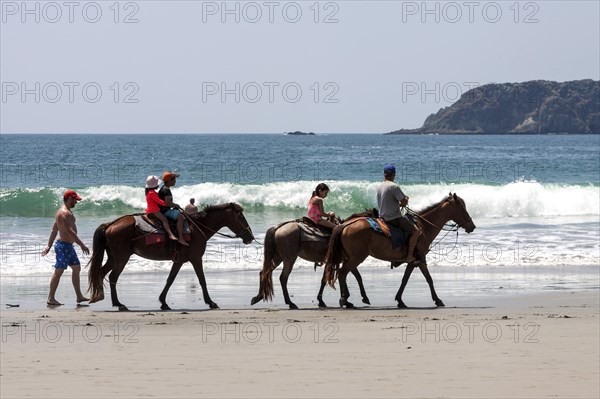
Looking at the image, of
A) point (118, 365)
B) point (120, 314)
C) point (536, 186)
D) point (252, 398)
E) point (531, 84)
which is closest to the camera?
point (252, 398)

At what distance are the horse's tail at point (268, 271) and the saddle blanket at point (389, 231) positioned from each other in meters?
1.38

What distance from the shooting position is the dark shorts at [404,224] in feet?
47.5

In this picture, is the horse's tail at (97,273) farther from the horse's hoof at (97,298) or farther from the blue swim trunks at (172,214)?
the blue swim trunks at (172,214)

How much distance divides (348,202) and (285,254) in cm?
2323

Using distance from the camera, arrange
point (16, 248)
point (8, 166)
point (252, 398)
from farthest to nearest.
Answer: point (8, 166), point (16, 248), point (252, 398)

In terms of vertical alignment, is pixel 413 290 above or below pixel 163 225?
below

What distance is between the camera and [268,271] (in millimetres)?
14203

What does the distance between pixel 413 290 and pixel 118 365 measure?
7466 mm

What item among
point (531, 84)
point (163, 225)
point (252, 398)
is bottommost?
point (252, 398)

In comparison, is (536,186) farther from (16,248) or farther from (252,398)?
(252,398)

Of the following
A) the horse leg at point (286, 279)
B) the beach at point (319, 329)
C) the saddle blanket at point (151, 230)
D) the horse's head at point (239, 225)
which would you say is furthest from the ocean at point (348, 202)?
the saddle blanket at point (151, 230)

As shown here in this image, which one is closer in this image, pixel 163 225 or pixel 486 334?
pixel 486 334

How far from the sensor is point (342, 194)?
126ft

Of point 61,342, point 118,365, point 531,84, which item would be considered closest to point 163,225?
point 61,342
